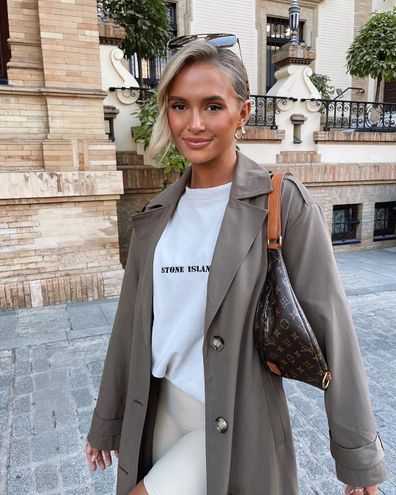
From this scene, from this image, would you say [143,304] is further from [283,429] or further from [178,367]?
[283,429]

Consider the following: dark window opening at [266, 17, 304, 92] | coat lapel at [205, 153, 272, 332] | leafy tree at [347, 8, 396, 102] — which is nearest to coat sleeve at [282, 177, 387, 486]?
coat lapel at [205, 153, 272, 332]

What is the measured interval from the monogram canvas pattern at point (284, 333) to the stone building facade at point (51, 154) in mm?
4796

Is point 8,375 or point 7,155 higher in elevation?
point 7,155

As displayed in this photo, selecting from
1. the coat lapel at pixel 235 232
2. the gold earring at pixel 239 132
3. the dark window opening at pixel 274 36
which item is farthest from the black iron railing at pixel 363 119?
the coat lapel at pixel 235 232

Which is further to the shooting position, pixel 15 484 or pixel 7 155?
pixel 7 155

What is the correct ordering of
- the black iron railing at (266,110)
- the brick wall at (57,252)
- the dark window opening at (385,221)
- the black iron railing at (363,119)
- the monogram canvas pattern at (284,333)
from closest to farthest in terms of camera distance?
the monogram canvas pattern at (284,333)
the brick wall at (57,252)
the black iron railing at (266,110)
the black iron railing at (363,119)
the dark window opening at (385,221)

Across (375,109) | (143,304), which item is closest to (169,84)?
(143,304)

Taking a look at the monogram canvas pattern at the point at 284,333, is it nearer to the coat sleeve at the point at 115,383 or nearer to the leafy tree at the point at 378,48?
the coat sleeve at the point at 115,383

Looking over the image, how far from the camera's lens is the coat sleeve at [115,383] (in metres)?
1.71

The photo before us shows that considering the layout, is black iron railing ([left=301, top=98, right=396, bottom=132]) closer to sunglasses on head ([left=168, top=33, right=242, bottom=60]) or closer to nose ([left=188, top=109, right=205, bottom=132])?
sunglasses on head ([left=168, top=33, right=242, bottom=60])


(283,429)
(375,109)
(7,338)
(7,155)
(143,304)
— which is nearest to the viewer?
(283,429)

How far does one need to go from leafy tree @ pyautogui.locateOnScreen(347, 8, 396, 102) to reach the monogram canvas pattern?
10.4 metres

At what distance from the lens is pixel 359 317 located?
5.40 m

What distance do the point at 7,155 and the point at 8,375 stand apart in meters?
2.90
